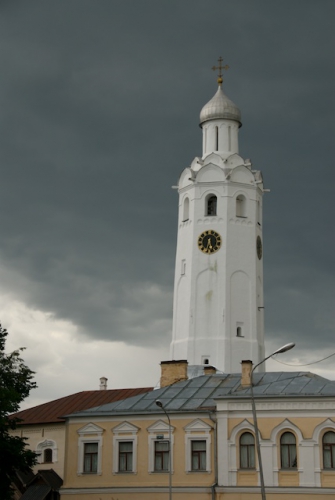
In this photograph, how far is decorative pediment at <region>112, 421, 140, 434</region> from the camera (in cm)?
4869

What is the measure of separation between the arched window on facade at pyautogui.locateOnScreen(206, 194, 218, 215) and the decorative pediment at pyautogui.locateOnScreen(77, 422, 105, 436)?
3309 centimetres

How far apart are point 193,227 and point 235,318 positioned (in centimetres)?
788

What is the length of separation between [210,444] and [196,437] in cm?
79

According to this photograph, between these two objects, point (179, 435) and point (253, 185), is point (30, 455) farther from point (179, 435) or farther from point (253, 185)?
point (253, 185)

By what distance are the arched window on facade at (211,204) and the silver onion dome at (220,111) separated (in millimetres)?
6505

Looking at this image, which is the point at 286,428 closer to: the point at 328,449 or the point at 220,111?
the point at 328,449

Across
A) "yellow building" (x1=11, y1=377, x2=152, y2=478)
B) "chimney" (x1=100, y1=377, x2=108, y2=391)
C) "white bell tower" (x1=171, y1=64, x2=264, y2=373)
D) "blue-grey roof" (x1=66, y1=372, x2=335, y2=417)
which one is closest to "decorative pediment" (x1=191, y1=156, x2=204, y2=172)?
"white bell tower" (x1=171, y1=64, x2=264, y2=373)

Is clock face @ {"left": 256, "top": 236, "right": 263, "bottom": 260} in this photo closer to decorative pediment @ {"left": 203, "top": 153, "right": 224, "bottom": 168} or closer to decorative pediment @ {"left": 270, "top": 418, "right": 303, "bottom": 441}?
decorative pediment @ {"left": 203, "top": 153, "right": 224, "bottom": 168}

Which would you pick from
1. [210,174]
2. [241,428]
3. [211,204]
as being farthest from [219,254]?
[241,428]

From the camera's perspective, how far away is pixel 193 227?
79562 mm

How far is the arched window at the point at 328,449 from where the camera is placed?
44.9 meters

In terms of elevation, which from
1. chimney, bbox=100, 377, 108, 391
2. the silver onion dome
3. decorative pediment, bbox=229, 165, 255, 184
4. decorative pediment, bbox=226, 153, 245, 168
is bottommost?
chimney, bbox=100, 377, 108, 391

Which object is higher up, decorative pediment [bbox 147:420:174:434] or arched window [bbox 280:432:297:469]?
decorative pediment [bbox 147:420:174:434]

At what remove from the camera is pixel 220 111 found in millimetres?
81500
